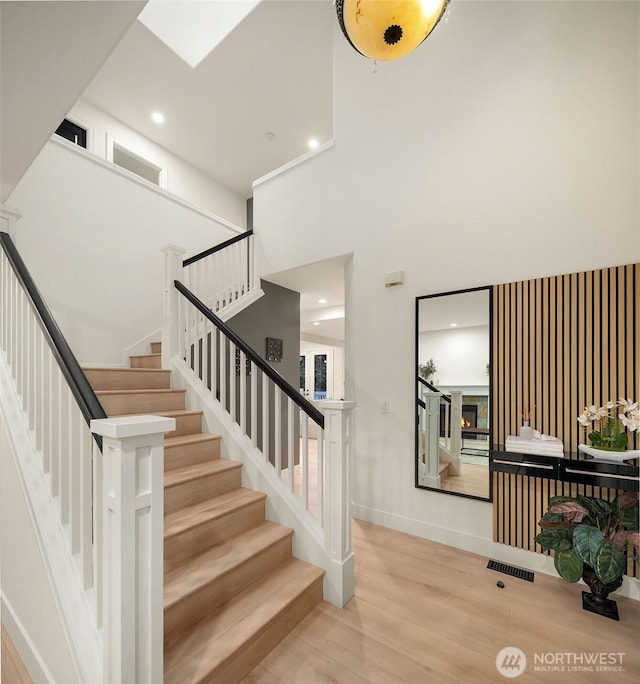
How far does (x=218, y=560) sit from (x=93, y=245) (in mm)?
3497

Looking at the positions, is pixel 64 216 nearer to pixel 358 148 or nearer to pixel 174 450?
pixel 174 450

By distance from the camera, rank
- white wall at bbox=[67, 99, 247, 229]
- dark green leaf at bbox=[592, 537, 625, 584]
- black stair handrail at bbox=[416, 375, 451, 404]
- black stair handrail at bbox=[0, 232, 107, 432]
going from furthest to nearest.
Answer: white wall at bbox=[67, 99, 247, 229] < black stair handrail at bbox=[416, 375, 451, 404] < dark green leaf at bbox=[592, 537, 625, 584] < black stair handrail at bbox=[0, 232, 107, 432]

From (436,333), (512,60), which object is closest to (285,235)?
(436,333)

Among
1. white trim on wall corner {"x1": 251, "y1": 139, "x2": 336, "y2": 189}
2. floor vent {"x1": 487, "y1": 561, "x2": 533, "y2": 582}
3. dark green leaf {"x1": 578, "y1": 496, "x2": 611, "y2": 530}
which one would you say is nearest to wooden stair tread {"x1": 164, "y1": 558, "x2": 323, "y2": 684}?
floor vent {"x1": 487, "y1": 561, "x2": 533, "y2": 582}

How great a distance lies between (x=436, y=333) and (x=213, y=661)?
2.44 m

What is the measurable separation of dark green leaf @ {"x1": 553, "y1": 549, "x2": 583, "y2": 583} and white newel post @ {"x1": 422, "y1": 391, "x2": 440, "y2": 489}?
94 cm

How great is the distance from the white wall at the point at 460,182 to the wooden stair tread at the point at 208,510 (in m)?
1.31

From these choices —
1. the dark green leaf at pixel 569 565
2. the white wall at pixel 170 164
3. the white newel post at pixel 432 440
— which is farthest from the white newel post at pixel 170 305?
the dark green leaf at pixel 569 565

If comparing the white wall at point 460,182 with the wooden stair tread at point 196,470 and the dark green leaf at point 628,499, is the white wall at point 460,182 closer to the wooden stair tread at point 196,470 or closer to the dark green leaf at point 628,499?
the dark green leaf at point 628,499

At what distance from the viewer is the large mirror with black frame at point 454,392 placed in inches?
104

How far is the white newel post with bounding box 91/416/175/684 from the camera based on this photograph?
1059 millimetres

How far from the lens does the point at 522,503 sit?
2.44m

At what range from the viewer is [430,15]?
58.3 inches

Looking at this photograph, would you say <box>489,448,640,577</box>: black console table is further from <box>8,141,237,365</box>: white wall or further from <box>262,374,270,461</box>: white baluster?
<box>8,141,237,365</box>: white wall
